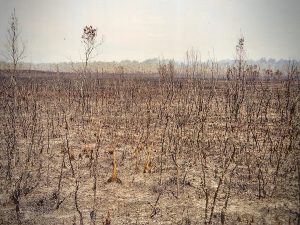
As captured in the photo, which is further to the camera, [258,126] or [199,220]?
[258,126]

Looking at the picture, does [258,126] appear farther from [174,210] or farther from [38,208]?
[38,208]

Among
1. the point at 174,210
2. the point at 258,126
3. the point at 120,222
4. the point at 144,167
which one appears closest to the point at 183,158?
the point at 144,167

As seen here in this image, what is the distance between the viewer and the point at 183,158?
8.80m

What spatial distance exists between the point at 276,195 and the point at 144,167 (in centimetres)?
307

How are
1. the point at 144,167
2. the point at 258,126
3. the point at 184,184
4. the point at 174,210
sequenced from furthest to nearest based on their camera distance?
the point at 258,126 → the point at 144,167 → the point at 184,184 → the point at 174,210

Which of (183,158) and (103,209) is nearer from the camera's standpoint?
(103,209)

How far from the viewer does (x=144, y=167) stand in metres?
7.84

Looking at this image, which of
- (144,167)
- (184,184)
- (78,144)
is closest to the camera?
(184,184)

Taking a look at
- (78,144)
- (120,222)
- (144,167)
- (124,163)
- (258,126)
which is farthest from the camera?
(258,126)

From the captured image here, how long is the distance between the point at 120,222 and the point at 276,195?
3.19 m

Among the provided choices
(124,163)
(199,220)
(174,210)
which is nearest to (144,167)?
(124,163)

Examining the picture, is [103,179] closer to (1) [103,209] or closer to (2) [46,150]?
(1) [103,209]

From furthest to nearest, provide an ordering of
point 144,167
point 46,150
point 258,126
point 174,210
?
point 258,126 → point 46,150 → point 144,167 → point 174,210

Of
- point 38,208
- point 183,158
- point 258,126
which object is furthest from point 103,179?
point 258,126
